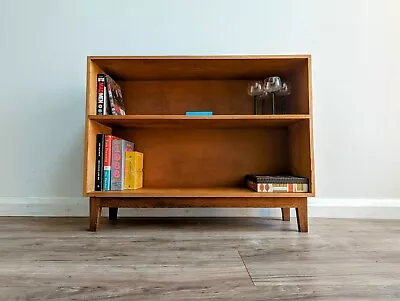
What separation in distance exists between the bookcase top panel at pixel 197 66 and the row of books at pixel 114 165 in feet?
1.07

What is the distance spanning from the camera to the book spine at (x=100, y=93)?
4.17 ft

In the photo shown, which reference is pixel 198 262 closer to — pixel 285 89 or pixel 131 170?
pixel 131 170

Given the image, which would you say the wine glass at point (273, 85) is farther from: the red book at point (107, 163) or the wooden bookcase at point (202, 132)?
the red book at point (107, 163)

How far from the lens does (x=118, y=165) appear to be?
4.32 feet

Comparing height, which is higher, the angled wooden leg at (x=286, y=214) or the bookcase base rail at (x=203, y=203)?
the bookcase base rail at (x=203, y=203)

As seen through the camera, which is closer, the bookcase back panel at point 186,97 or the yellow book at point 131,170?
the yellow book at point 131,170

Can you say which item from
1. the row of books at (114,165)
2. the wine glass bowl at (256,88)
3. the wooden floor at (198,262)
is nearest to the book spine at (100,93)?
the row of books at (114,165)

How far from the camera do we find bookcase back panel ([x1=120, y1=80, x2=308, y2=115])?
159cm

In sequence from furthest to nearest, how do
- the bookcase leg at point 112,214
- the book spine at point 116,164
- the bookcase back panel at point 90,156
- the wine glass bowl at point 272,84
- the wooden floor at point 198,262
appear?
1. the bookcase leg at point 112,214
2. the wine glass bowl at point 272,84
3. the book spine at point 116,164
4. the bookcase back panel at point 90,156
5. the wooden floor at point 198,262

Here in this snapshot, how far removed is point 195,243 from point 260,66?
0.82 m

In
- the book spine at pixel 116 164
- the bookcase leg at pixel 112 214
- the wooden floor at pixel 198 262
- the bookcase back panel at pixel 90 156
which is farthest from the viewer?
the bookcase leg at pixel 112 214

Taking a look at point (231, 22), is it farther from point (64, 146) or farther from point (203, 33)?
point (64, 146)

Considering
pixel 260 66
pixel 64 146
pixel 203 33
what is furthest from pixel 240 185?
pixel 64 146

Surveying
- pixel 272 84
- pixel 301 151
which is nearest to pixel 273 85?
pixel 272 84
